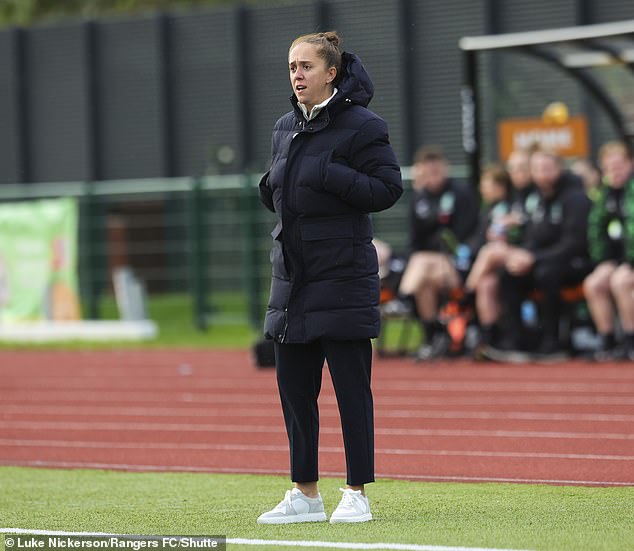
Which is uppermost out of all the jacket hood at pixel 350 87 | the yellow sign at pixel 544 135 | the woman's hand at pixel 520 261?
the jacket hood at pixel 350 87

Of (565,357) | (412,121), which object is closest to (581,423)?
(565,357)

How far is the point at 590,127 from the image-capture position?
20734 millimetres

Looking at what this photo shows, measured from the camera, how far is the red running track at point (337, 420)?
859 cm

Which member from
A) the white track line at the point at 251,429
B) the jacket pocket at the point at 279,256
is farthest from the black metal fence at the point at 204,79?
the jacket pocket at the point at 279,256

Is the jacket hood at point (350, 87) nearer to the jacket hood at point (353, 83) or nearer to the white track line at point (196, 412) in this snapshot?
the jacket hood at point (353, 83)

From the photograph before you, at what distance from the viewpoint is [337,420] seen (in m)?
10.7

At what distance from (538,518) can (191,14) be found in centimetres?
2106

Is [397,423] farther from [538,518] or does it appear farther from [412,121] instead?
[412,121]

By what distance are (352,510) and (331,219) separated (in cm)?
116

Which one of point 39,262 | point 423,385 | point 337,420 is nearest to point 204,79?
point 39,262

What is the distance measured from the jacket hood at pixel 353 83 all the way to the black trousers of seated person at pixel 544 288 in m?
8.09

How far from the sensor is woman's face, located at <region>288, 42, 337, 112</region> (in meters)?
6.23
